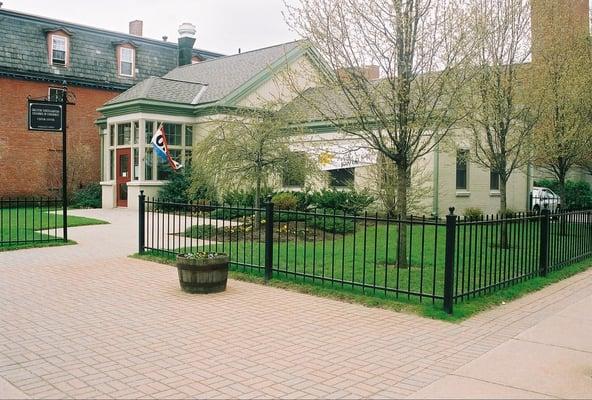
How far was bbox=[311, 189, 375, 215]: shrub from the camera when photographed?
18375mm

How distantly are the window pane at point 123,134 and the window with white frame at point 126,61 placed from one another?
25.8 feet

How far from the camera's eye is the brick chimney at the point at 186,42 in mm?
35625

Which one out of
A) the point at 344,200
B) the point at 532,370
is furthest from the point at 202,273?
the point at 344,200

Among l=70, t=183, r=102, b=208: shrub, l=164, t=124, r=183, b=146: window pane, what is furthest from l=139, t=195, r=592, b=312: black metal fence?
l=70, t=183, r=102, b=208: shrub

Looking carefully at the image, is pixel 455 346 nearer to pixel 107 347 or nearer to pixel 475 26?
pixel 107 347

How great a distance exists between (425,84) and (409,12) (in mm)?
1251

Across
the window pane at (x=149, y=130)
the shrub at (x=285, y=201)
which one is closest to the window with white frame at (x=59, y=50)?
the window pane at (x=149, y=130)

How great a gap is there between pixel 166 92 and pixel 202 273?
18420 millimetres

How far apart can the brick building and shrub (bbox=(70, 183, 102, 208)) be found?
3.50 feet

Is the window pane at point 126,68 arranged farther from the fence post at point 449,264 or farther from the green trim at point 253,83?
the fence post at point 449,264

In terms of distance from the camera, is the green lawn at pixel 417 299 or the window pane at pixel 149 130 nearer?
the green lawn at pixel 417 299

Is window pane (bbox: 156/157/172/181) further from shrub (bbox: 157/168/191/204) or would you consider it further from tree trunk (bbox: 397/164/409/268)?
tree trunk (bbox: 397/164/409/268)

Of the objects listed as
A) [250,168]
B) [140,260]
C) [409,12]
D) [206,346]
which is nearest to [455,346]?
[206,346]

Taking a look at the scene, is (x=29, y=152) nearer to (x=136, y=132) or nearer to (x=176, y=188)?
(x=136, y=132)
